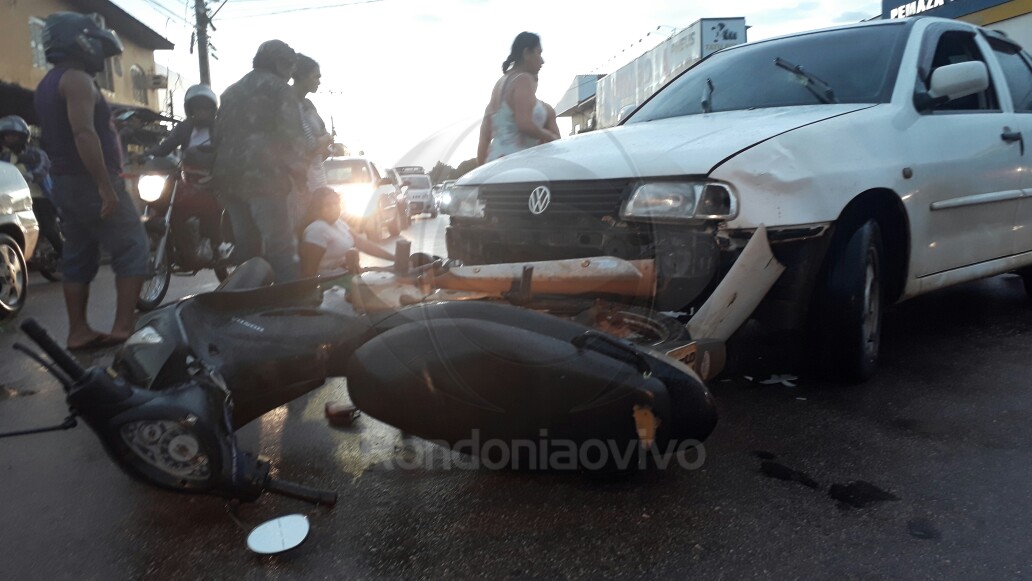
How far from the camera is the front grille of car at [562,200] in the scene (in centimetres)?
306

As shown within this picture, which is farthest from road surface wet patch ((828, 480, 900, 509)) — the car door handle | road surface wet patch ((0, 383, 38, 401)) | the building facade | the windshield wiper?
the building facade

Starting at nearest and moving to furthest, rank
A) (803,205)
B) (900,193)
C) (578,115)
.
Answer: (803,205)
(900,193)
(578,115)

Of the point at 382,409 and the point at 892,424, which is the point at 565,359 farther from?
the point at 892,424

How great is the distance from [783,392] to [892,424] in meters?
0.50

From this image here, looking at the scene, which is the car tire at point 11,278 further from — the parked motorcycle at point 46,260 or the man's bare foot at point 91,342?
the parked motorcycle at point 46,260

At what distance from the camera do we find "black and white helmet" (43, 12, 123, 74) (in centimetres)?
420

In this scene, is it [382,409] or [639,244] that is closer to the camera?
[382,409]

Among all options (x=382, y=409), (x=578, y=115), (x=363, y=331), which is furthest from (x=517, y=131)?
(x=578, y=115)

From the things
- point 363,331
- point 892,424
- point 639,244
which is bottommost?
point 892,424

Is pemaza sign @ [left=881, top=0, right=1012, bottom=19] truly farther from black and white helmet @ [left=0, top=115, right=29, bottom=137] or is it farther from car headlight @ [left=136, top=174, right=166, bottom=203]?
black and white helmet @ [left=0, top=115, right=29, bottom=137]

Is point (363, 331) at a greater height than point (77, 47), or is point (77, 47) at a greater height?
point (77, 47)

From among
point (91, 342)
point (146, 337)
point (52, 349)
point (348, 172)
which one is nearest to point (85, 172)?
point (91, 342)

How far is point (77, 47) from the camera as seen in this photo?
13.8 ft

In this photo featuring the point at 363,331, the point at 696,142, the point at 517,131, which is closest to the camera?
the point at 363,331
